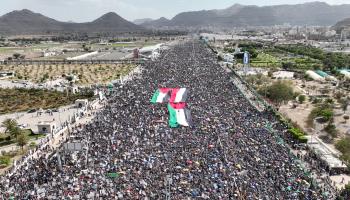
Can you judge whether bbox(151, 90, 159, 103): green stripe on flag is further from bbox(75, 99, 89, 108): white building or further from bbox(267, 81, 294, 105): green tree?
bbox(267, 81, 294, 105): green tree

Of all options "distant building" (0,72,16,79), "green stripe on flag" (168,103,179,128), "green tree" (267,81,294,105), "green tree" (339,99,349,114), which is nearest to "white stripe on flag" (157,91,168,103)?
"green stripe on flag" (168,103,179,128)

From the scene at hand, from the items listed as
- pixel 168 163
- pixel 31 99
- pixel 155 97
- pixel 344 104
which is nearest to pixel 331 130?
pixel 344 104

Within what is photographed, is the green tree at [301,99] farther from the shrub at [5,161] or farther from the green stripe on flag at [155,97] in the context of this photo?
the shrub at [5,161]

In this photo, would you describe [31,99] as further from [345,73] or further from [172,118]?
[345,73]

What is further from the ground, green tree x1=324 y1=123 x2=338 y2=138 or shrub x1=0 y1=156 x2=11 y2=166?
shrub x1=0 y1=156 x2=11 y2=166

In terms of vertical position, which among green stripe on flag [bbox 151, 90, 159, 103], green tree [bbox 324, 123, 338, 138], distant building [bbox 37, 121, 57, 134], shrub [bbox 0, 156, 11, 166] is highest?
green stripe on flag [bbox 151, 90, 159, 103]

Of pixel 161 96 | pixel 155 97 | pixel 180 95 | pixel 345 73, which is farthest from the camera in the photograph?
pixel 345 73
